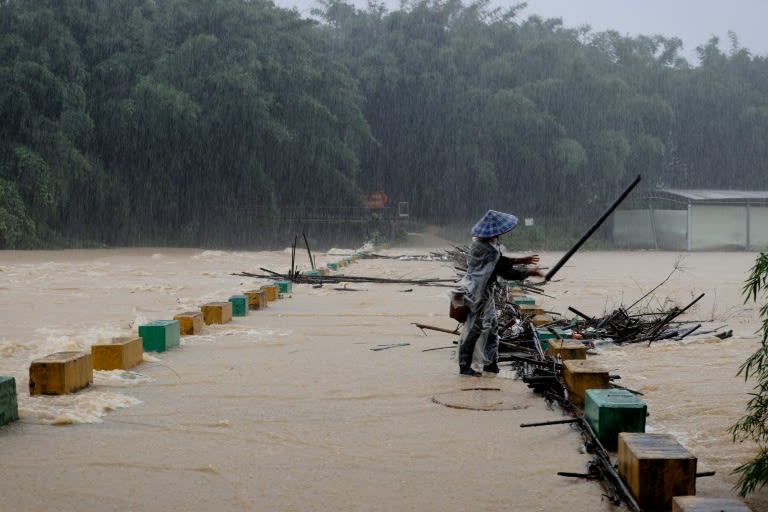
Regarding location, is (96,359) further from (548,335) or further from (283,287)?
(283,287)

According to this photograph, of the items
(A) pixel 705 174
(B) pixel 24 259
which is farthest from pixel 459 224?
(B) pixel 24 259

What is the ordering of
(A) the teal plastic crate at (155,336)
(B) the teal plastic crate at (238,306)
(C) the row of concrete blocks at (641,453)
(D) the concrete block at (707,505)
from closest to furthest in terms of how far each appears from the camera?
1. (D) the concrete block at (707,505)
2. (C) the row of concrete blocks at (641,453)
3. (A) the teal plastic crate at (155,336)
4. (B) the teal plastic crate at (238,306)

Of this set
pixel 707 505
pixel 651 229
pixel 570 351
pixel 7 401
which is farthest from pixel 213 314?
pixel 651 229

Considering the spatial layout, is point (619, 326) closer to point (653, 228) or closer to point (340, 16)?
point (653, 228)

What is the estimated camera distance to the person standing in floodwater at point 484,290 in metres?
8.03

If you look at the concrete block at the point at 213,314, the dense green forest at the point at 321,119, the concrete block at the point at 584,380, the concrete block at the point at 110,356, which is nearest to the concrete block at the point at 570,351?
the concrete block at the point at 584,380

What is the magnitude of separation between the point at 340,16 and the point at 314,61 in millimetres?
14048

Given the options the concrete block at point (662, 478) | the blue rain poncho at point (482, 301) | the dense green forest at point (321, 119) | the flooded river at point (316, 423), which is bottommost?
the flooded river at point (316, 423)

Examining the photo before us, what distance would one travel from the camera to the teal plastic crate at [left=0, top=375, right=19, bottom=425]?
18.8 ft

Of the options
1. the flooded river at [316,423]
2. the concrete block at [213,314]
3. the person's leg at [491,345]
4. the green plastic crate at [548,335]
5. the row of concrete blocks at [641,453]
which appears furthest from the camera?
the concrete block at [213,314]

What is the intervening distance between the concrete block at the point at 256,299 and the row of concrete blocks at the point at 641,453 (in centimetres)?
763

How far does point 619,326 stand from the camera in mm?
10180

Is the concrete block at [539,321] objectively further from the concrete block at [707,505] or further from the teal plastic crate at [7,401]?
the concrete block at [707,505]

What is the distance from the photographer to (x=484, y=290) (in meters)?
8.12
